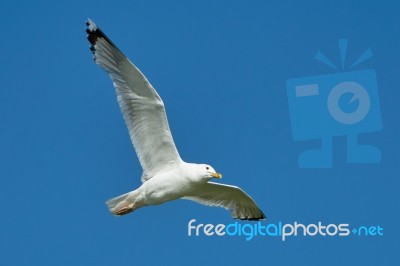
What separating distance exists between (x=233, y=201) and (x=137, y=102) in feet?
3.13

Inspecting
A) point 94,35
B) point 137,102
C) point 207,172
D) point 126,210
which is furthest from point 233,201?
point 94,35

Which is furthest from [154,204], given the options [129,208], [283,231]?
[283,231]

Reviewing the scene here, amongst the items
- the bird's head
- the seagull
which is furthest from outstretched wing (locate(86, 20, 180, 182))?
the bird's head

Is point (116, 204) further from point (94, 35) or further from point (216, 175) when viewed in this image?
point (94, 35)

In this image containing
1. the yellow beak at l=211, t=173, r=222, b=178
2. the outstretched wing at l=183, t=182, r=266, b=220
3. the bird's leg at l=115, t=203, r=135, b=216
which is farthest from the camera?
the outstretched wing at l=183, t=182, r=266, b=220

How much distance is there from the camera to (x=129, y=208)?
5.41 meters

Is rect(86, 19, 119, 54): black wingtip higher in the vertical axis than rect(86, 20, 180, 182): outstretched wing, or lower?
higher

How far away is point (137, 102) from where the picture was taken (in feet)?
17.6

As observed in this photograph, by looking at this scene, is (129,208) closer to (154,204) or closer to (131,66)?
(154,204)

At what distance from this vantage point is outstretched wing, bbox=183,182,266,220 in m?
5.81

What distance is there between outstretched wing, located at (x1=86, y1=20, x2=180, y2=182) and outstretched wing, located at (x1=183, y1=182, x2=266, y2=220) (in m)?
0.44

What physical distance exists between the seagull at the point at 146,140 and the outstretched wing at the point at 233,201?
271 mm

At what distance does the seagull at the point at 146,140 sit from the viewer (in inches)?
209

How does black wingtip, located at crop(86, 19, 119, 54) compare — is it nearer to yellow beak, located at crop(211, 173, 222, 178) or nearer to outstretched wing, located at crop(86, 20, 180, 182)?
outstretched wing, located at crop(86, 20, 180, 182)
